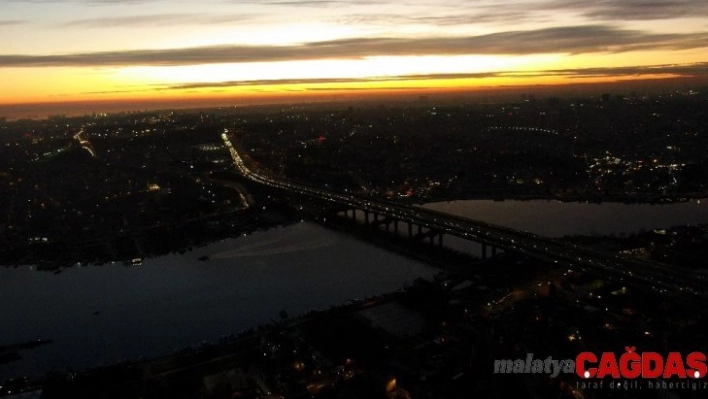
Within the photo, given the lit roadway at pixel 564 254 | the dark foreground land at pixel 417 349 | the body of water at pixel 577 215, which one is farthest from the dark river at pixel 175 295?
the body of water at pixel 577 215

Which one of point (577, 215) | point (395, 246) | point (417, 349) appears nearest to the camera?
point (417, 349)

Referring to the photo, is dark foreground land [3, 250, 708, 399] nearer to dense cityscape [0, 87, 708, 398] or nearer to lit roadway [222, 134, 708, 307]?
dense cityscape [0, 87, 708, 398]

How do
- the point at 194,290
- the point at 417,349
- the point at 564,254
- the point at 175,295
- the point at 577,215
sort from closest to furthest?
the point at 417,349
the point at 564,254
the point at 175,295
the point at 194,290
the point at 577,215

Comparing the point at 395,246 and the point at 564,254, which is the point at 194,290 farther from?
the point at 564,254

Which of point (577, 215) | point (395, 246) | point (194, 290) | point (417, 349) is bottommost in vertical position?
point (577, 215)

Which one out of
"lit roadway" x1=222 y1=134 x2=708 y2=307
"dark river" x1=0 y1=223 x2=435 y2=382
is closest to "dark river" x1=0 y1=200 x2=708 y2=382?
"dark river" x1=0 y1=223 x2=435 y2=382

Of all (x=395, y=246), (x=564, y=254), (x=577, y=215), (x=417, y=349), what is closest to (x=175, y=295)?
(x=395, y=246)
